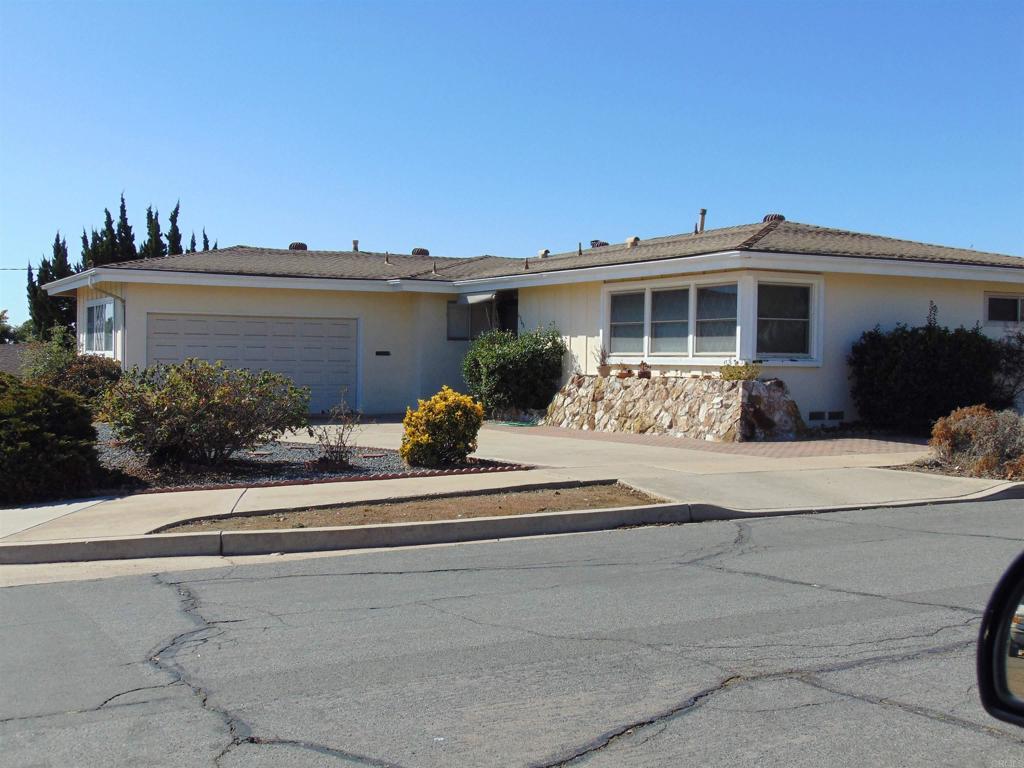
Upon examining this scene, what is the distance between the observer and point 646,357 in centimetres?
2131

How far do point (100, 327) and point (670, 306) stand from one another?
1441cm

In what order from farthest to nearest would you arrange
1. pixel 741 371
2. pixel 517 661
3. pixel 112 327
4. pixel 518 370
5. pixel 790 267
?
pixel 112 327 → pixel 518 370 → pixel 790 267 → pixel 741 371 → pixel 517 661

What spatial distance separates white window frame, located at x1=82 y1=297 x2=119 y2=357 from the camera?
2398 centimetres

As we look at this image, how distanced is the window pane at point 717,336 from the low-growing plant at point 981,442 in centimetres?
498

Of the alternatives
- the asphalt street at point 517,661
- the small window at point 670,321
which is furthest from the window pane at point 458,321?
the asphalt street at point 517,661

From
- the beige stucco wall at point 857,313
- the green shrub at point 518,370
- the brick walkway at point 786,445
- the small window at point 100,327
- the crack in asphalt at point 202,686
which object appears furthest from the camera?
the small window at point 100,327

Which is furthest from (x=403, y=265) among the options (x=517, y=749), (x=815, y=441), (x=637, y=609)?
(x=517, y=749)

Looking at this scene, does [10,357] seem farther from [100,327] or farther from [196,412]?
[196,412]

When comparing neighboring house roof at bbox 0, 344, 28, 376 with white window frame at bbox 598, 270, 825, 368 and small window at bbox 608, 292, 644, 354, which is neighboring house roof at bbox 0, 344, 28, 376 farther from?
white window frame at bbox 598, 270, 825, 368

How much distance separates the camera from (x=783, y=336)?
1948cm

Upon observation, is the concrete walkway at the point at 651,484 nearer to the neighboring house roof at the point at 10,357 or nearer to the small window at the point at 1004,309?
the small window at the point at 1004,309

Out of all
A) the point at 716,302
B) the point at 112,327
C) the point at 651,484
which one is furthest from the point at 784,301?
the point at 112,327

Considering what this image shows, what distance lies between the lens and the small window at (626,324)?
70.7 feet

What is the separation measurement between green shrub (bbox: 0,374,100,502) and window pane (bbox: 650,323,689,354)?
1170cm
